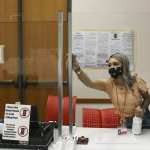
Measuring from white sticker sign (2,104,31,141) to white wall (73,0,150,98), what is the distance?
1.97 metres

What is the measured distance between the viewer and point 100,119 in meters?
2.70

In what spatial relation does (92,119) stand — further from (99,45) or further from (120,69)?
(99,45)

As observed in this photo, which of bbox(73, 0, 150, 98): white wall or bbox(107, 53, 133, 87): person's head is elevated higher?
bbox(73, 0, 150, 98): white wall

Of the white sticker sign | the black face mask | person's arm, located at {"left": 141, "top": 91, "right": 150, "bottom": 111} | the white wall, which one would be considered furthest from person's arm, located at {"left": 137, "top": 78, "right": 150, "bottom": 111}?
the white wall

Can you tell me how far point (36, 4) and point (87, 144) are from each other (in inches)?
90.3

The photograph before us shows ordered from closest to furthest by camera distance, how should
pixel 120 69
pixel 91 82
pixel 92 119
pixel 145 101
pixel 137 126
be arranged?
1. pixel 137 126
2. pixel 145 101
3. pixel 120 69
4. pixel 92 119
5. pixel 91 82

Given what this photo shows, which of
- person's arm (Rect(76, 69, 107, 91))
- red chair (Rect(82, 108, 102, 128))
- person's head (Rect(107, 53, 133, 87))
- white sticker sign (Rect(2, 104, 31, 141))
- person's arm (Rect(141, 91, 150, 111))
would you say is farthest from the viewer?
person's arm (Rect(76, 69, 107, 91))

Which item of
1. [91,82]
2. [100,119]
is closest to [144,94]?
[100,119]

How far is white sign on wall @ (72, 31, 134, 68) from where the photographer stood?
3869mm

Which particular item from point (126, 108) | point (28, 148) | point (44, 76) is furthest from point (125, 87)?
point (44, 76)

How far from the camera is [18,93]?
12.9 feet

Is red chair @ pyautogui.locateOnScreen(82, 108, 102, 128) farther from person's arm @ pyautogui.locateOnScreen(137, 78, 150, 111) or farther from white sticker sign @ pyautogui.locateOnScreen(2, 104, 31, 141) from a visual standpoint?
white sticker sign @ pyautogui.locateOnScreen(2, 104, 31, 141)

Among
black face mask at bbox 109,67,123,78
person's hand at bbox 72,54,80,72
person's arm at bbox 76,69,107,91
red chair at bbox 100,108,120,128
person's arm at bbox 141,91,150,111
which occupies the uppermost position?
person's hand at bbox 72,54,80,72

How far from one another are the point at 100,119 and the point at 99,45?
1.40 metres
